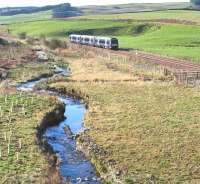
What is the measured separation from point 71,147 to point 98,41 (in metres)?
80.0

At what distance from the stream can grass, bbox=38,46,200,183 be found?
31.0 inches

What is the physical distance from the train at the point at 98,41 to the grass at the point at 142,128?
144 ft

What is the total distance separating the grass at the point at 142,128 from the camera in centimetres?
2844

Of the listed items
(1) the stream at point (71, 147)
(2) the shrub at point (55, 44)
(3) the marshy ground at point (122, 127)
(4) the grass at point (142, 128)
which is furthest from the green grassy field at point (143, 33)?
(1) the stream at point (71, 147)

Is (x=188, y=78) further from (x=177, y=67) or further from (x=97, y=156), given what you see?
(x=97, y=156)

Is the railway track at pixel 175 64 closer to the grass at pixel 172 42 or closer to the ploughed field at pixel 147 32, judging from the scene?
the ploughed field at pixel 147 32

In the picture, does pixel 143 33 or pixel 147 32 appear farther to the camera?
pixel 143 33

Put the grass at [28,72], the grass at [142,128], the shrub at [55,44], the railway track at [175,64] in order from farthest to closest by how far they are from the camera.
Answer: the shrub at [55,44] < the grass at [28,72] < the railway track at [175,64] < the grass at [142,128]

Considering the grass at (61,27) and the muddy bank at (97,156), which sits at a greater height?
the muddy bank at (97,156)

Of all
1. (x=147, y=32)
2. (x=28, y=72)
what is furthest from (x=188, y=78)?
(x=147, y=32)

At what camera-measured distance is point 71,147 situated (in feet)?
113

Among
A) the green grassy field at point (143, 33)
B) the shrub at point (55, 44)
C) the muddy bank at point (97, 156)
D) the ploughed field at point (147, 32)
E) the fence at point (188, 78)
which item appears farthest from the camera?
the shrub at point (55, 44)

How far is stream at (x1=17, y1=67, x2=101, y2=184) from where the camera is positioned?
29.0 m

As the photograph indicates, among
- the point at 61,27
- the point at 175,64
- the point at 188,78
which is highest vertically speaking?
the point at 188,78
